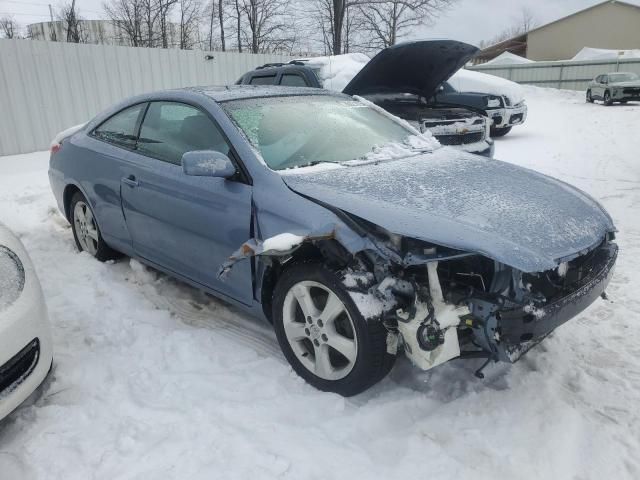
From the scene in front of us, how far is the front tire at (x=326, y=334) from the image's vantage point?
92.7 inches

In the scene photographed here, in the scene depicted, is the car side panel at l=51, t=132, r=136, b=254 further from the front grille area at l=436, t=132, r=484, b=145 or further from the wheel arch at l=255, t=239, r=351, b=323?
the front grille area at l=436, t=132, r=484, b=145

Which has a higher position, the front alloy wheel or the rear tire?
the front alloy wheel

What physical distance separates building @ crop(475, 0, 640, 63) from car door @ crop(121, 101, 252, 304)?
41.6 metres

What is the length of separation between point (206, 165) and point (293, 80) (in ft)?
17.7

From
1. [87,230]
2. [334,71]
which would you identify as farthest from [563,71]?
[87,230]

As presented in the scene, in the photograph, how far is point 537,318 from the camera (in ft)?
7.00

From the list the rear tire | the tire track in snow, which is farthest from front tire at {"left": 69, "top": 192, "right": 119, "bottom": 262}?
the rear tire

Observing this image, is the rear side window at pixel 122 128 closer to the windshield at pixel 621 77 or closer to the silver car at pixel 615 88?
the silver car at pixel 615 88

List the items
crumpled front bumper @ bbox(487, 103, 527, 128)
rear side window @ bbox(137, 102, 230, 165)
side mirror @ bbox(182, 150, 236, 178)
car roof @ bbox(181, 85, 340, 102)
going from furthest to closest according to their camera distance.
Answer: crumpled front bumper @ bbox(487, 103, 527, 128), car roof @ bbox(181, 85, 340, 102), rear side window @ bbox(137, 102, 230, 165), side mirror @ bbox(182, 150, 236, 178)

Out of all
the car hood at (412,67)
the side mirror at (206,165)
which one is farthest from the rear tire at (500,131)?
the side mirror at (206,165)

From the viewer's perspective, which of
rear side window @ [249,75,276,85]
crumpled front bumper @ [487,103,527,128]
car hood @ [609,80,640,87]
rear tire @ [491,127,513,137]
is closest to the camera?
rear side window @ [249,75,276,85]

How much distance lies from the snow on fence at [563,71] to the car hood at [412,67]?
23.2 m

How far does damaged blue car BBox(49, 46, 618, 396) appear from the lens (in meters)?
2.21

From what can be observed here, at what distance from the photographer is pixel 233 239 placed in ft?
9.33
